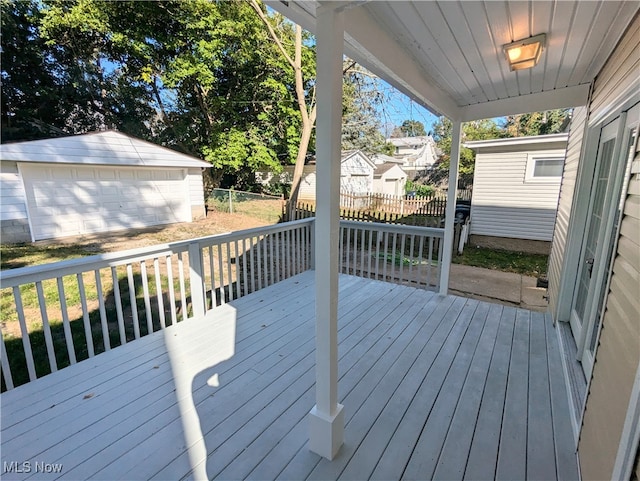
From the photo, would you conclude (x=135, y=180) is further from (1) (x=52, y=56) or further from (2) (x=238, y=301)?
(1) (x=52, y=56)

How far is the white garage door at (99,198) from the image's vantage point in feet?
24.8

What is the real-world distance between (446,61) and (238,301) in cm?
305

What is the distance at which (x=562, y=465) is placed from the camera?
1536 millimetres

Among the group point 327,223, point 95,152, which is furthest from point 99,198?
point 327,223

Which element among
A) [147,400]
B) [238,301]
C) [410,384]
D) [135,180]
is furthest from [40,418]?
[135,180]

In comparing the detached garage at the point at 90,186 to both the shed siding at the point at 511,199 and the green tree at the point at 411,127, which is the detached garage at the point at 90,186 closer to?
the green tree at the point at 411,127

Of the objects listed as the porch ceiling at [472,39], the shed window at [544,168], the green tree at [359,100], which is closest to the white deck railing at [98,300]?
the porch ceiling at [472,39]

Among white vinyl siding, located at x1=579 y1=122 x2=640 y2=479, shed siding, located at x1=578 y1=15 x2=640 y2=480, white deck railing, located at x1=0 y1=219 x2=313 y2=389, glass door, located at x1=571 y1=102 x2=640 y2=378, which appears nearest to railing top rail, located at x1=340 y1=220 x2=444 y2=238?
white deck railing, located at x1=0 y1=219 x2=313 y2=389

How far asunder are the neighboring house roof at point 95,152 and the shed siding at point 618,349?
10055 mm

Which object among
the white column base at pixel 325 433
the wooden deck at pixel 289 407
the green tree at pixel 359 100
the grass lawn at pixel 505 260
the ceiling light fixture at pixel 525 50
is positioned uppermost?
the green tree at pixel 359 100

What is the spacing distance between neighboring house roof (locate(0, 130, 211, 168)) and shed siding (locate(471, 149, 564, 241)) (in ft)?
29.5

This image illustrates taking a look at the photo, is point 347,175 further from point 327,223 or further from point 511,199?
point 327,223

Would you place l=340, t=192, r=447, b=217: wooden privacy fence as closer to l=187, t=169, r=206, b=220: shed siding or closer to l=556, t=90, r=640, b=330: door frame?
l=187, t=169, r=206, b=220: shed siding

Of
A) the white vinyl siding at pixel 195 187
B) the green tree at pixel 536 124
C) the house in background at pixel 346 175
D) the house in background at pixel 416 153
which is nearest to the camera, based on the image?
the white vinyl siding at pixel 195 187
